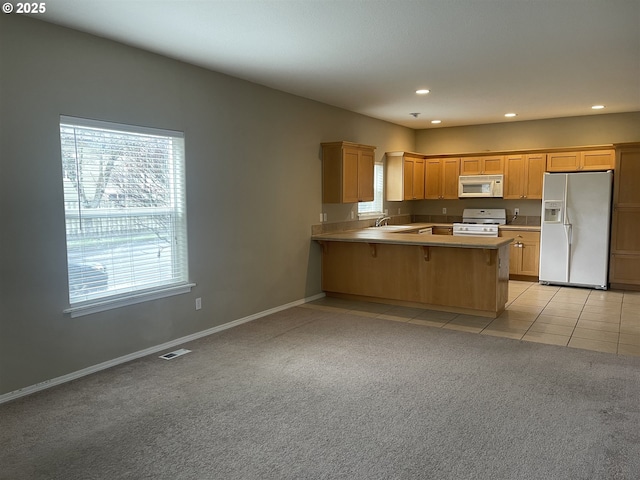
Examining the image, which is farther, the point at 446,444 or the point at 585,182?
the point at 585,182

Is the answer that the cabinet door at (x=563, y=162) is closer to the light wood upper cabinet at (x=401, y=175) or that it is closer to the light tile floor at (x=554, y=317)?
the light tile floor at (x=554, y=317)

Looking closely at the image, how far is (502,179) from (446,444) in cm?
615

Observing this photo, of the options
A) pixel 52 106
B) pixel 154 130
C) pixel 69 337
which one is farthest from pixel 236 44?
pixel 69 337

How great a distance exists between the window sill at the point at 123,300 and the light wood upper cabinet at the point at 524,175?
5712 mm

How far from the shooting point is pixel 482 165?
26.6ft

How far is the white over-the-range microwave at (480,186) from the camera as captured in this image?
25.9 feet

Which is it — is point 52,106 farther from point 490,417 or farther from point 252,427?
point 490,417

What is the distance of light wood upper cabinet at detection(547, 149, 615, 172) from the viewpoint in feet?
23.0

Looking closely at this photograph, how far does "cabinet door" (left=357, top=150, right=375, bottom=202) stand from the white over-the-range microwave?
7.12 ft

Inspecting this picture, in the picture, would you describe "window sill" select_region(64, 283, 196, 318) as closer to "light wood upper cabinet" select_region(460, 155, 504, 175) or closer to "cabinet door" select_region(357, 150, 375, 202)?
"cabinet door" select_region(357, 150, 375, 202)

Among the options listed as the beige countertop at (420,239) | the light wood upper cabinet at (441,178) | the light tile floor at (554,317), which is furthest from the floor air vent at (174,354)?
the light wood upper cabinet at (441,178)

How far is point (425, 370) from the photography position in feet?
12.3

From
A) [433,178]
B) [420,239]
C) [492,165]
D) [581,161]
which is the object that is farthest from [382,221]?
[581,161]

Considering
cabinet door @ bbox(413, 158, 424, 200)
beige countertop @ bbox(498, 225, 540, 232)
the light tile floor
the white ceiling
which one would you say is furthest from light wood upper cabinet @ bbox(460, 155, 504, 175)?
the light tile floor
